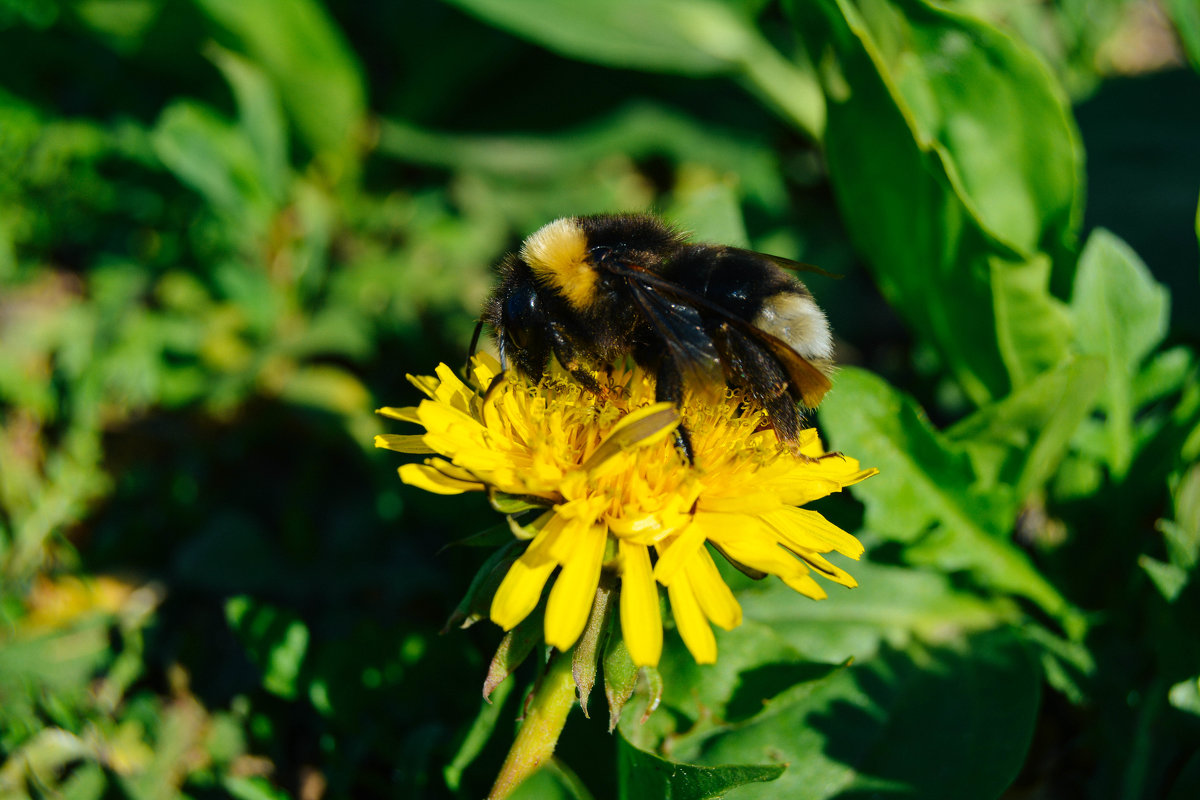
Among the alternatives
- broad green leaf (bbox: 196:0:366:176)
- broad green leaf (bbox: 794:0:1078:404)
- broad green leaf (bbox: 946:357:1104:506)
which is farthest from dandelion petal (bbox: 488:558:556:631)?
broad green leaf (bbox: 196:0:366:176)

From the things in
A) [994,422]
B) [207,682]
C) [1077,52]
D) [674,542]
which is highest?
[1077,52]

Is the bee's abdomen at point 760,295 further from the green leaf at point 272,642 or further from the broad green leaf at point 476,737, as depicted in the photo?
the green leaf at point 272,642

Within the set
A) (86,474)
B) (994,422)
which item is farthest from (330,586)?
(994,422)

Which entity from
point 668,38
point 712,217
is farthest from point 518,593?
point 668,38

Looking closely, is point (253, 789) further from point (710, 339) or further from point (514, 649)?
point (710, 339)

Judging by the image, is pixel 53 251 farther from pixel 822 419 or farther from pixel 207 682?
pixel 822 419
